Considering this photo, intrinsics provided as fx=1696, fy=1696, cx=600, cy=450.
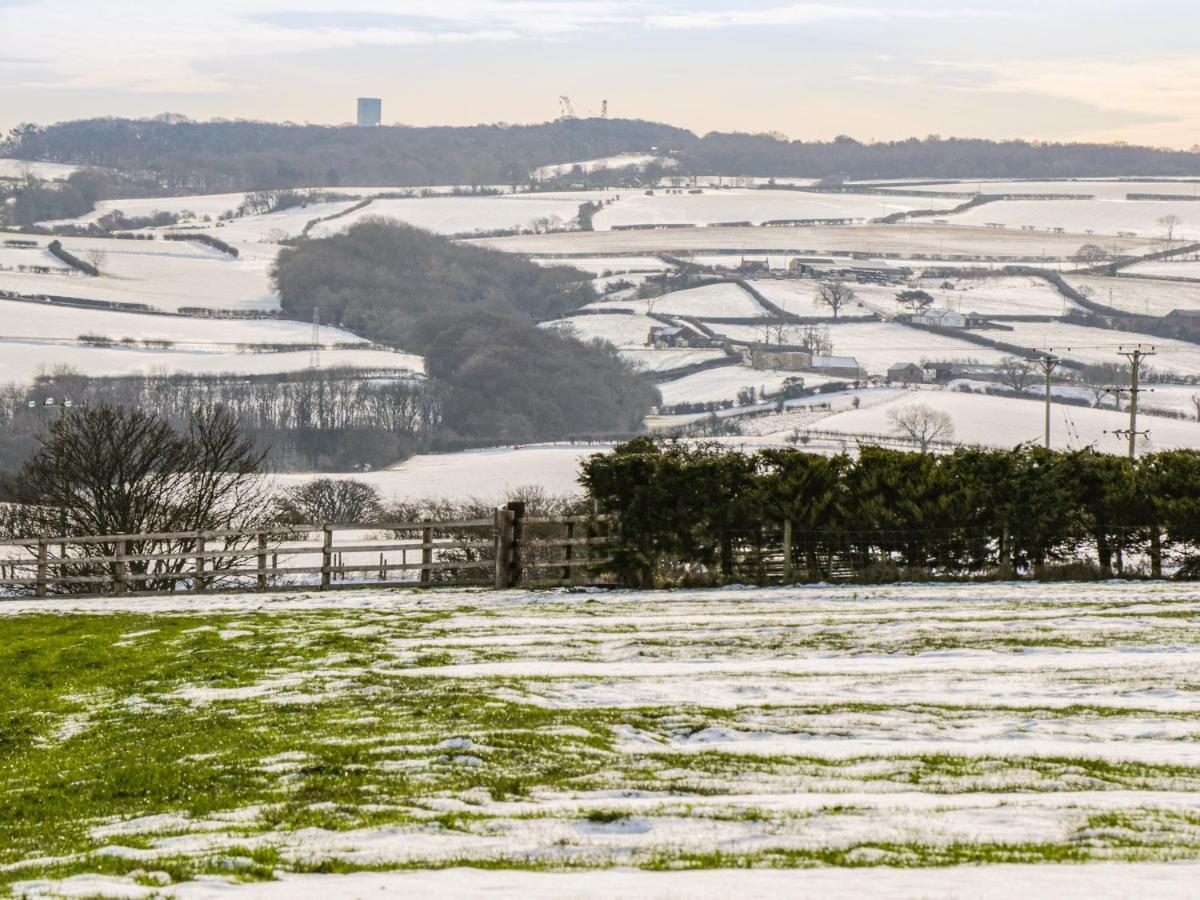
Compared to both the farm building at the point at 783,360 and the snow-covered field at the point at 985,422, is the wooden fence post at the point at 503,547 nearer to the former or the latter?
the snow-covered field at the point at 985,422

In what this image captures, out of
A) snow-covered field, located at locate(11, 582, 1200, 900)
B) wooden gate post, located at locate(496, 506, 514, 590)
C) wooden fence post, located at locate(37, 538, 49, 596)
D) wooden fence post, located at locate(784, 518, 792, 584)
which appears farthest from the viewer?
wooden fence post, located at locate(37, 538, 49, 596)

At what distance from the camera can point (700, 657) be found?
18.3 metres

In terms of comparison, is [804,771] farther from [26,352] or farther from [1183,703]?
[26,352]

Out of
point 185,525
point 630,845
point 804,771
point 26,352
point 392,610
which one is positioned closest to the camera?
point 630,845

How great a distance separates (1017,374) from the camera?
178 m

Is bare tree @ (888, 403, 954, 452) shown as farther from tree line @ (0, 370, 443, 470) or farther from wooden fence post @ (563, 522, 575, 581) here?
wooden fence post @ (563, 522, 575, 581)

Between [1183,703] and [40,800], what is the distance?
9.15 metres

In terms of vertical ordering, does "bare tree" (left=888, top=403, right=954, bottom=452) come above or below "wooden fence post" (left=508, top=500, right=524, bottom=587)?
below

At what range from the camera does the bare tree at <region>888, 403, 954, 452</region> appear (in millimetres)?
130875

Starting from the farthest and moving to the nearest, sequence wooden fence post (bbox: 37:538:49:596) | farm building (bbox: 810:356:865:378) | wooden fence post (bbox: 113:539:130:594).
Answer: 1. farm building (bbox: 810:356:865:378)
2. wooden fence post (bbox: 113:539:130:594)
3. wooden fence post (bbox: 37:538:49:596)

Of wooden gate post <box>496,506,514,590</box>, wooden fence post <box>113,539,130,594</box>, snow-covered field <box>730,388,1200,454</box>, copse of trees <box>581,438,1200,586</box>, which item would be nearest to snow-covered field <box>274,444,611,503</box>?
snow-covered field <box>730,388,1200,454</box>

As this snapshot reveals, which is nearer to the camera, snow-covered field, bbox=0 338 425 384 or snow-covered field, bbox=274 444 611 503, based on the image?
snow-covered field, bbox=274 444 611 503

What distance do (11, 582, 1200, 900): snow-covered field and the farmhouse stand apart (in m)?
153

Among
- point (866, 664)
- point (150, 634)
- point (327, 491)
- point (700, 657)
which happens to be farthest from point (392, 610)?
point (327, 491)
